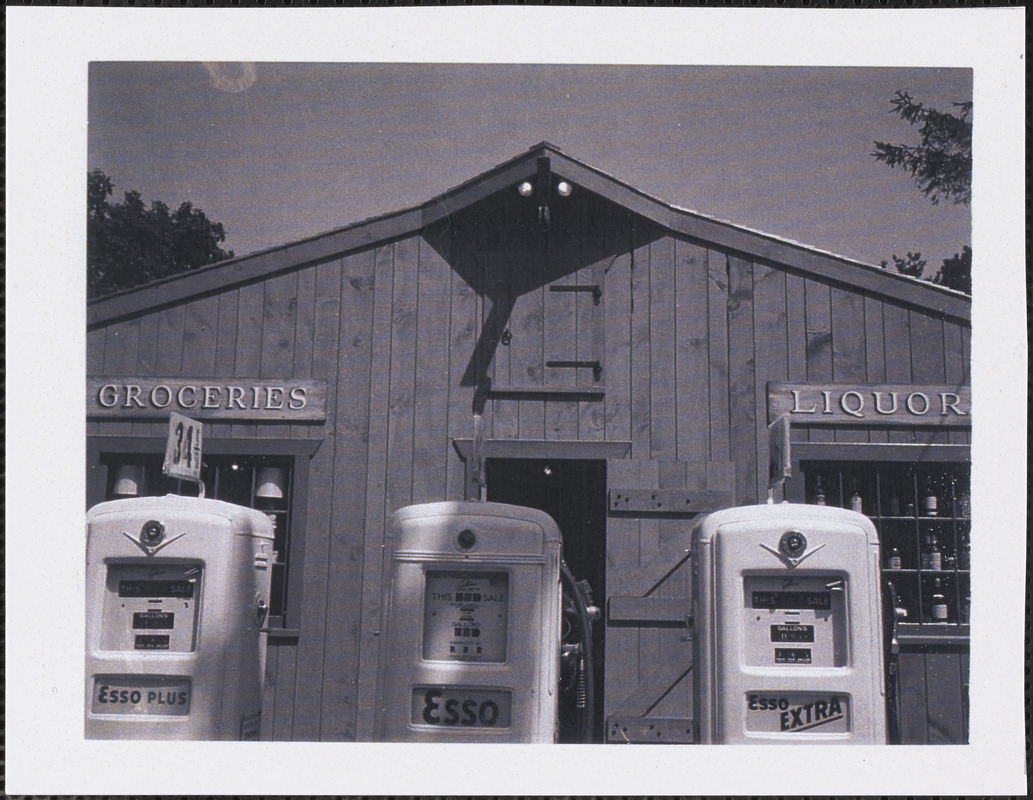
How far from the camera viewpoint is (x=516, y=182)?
5.39 metres

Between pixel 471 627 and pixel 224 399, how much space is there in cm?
215

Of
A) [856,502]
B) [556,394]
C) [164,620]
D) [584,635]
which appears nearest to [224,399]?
[164,620]

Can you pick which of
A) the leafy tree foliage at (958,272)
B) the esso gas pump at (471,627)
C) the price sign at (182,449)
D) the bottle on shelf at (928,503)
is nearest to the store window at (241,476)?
the price sign at (182,449)

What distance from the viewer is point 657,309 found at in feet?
18.0

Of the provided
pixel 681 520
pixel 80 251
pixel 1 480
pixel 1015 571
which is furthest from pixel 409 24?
pixel 1015 571

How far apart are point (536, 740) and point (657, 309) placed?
7.96 ft

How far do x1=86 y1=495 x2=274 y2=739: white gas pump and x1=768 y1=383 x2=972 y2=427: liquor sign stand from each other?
9.25ft

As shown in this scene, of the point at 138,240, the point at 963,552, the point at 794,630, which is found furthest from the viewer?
the point at 963,552

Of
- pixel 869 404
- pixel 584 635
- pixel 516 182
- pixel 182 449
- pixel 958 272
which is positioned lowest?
pixel 584 635

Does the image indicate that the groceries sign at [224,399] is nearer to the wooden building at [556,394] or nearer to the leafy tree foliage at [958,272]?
the wooden building at [556,394]

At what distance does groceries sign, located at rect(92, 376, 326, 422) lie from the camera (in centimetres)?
544

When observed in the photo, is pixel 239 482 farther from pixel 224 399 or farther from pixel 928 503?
pixel 928 503

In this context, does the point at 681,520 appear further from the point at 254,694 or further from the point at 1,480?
the point at 1,480

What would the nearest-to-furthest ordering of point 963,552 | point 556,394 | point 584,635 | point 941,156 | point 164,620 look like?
point 164,620 < point 584,635 < point 941,156 < point 963,552 < point 556,394
